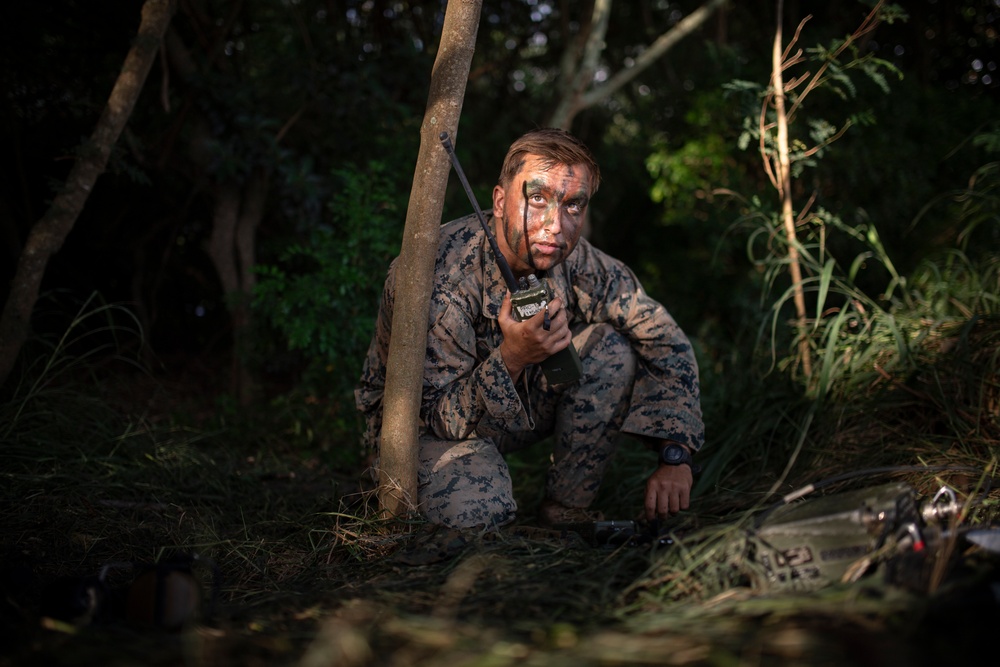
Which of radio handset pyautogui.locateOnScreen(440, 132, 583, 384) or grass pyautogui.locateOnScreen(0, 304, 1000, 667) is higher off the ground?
radio handset pyautogui.locateOnScreen(440, 132, 583, 384)

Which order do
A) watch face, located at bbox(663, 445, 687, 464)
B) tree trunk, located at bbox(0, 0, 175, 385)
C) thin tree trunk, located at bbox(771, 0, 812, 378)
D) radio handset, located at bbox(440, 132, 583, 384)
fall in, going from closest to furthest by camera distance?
1. radio handset, located at bbox(440, 132, 583, 384)
2. watch face, located at bbox(663, 445, 687, 464)
3. tree trunk, located at bbox(0, 0, 175, 385)
4. thin tree trunk, located at bbox(771, 0, 812, 378)

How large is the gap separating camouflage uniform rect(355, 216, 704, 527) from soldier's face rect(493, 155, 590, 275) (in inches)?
6.6

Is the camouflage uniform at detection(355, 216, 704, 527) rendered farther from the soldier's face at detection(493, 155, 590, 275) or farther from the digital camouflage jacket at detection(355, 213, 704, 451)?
the soldier's face at detection(493, 155, 590, 275)

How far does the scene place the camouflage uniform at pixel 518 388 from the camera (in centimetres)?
253

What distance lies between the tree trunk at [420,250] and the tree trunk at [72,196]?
1.50m

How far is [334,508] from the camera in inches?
106

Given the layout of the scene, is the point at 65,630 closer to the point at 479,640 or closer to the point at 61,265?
the point at 479,640

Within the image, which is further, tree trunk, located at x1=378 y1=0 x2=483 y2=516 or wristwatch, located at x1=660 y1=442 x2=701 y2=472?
wristwatch, located at x1=660 y1=442 x2=701 y2=472

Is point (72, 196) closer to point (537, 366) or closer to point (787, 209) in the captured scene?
point (537, 366)

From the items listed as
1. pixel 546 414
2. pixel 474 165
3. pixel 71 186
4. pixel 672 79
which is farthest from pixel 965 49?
pixel 71 186

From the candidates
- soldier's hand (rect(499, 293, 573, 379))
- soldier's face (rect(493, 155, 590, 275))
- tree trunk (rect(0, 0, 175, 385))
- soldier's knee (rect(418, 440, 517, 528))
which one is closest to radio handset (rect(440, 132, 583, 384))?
soldier's hand (rect(499, 293, 573, 379))

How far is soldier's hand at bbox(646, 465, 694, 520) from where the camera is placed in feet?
8.38

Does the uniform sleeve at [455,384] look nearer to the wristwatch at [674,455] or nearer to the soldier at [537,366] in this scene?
the soldier at [537,366]

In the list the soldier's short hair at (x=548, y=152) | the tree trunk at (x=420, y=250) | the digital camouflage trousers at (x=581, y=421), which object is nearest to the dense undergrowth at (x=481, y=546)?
the tree trunk at (x=420, y=250)
